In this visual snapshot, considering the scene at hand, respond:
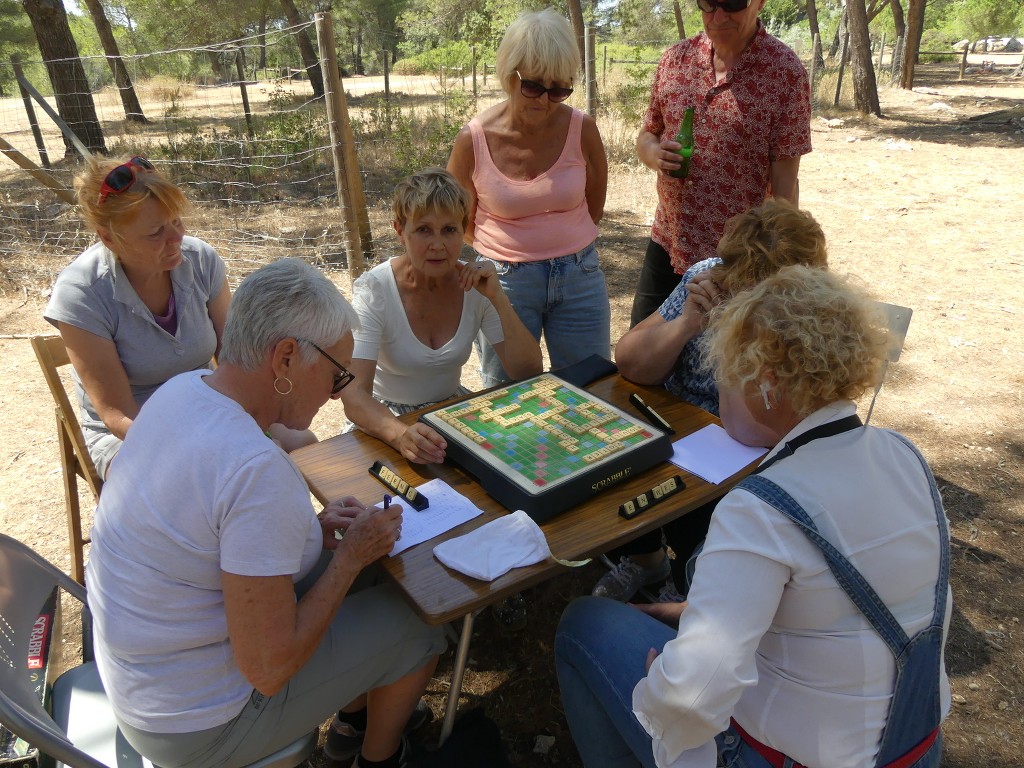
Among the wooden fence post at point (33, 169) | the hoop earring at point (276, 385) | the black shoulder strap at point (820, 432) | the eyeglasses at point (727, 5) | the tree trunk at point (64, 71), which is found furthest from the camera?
the tree trunk at point (64, 71)

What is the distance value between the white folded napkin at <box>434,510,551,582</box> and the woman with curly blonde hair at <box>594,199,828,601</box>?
59 centimetres

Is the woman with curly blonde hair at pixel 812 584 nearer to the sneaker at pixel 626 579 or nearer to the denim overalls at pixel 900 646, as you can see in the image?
the denim overalls at pixel 900 646

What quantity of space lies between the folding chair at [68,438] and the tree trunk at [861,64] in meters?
13.9

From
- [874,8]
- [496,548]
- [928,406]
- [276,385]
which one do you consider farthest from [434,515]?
[874,8]

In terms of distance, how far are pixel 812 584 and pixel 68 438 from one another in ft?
8.47

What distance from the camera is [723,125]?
272cm

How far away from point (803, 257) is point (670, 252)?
114 centimetres

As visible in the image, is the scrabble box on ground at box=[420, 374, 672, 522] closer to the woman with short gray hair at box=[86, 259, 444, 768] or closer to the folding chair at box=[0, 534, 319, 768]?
the woman with short gray hair at box=[86, 259, 444, 768]

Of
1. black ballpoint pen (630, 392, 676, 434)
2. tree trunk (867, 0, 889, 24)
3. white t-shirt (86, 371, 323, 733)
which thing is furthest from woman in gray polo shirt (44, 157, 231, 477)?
tree trunk (867, 0, 889, 24)

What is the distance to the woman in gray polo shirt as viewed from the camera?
217 cm

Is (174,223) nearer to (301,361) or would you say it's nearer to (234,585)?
(301,361)

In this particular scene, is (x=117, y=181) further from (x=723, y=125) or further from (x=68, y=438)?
(x=723, y=125)

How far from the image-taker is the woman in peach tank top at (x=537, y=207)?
2.74 m

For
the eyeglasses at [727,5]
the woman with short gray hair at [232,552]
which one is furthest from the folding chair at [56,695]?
the eyeglasses at [727,5]
